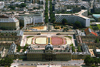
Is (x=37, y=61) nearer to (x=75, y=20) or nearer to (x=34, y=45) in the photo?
(x=34, y=45)

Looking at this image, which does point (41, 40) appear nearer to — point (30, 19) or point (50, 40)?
point (50, 40)

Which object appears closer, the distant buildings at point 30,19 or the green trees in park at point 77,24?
the green trees in park at point 77,24

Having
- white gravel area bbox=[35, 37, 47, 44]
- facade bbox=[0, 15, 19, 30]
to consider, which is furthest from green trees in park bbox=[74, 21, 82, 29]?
facade bbox=[0, 15, 19, 30]

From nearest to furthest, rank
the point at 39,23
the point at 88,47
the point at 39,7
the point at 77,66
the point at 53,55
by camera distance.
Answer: the point at 77,66, the point at 53,55, the point at 88,47, the point at 39,23, the point at 39,7

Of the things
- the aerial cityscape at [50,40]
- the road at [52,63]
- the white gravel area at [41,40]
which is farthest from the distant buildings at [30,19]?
the road at [52,63]

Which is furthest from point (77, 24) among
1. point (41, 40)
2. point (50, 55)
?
point (50, 55)

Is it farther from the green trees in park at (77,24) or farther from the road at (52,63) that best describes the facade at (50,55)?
the green trees in park at (77,24)

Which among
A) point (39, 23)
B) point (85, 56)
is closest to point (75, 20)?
point (39, 23)

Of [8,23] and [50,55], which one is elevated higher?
[8,23]
